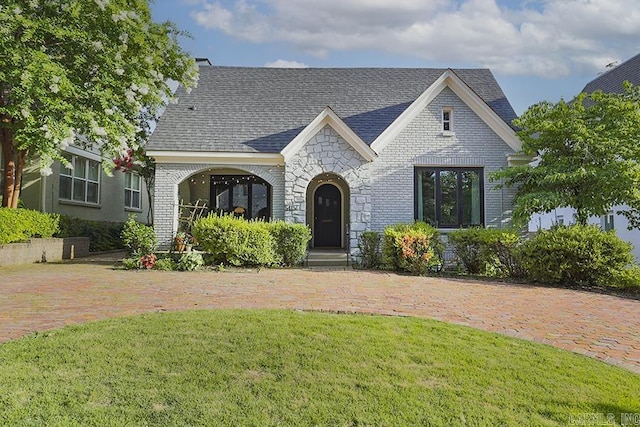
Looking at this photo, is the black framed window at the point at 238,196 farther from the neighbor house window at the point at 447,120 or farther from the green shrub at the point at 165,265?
the neighbor house window at the point at 447,120

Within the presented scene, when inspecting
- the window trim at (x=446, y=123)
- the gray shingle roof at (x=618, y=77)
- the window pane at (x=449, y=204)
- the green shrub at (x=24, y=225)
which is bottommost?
the green shrub at (x=24, y=225)

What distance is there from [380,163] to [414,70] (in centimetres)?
580

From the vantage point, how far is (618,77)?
774 inches

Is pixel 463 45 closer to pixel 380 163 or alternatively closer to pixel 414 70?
pixel 414 70

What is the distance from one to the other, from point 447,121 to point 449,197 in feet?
8.23

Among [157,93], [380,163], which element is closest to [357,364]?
[380,163]

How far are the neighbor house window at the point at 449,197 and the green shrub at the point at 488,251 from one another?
2.46 meters

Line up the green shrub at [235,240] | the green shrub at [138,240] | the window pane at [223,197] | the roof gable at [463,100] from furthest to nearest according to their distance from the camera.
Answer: the window pane at [223,197], the roof gable at [463,100], the green shrub at [138,240], the green shrub at [235,240]

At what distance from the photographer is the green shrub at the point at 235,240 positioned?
1168 centimetres

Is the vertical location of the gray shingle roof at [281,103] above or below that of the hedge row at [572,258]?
above

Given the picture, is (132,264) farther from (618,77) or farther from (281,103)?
(618,77)

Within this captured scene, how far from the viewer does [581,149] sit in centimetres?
1108

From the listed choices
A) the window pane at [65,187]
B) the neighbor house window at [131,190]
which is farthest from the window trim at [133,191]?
the window pane at [65,187]

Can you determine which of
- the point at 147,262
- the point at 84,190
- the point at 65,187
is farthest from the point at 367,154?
the point at 84,190
